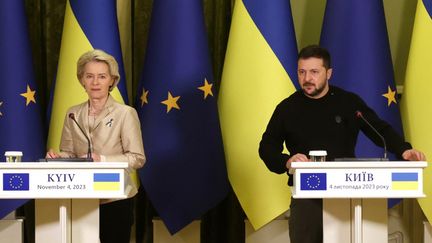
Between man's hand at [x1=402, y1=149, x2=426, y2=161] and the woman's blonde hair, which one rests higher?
the woman's blonde hair

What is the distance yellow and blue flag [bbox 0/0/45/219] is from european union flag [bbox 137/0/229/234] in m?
0.67

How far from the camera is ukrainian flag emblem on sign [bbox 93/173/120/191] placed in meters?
3.14

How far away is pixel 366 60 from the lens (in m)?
4.71

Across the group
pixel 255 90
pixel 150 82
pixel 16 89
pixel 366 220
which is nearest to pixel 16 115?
pixel 16 89

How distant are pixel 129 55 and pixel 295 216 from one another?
2.13m

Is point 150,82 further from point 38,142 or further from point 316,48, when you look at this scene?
point 316,48

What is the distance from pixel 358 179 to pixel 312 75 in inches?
29.2

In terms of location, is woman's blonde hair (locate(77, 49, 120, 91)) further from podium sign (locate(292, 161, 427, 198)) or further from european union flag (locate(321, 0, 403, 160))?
european union flag (locate(321, 0, 403, 160))

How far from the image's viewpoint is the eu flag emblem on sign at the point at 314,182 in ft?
10.2

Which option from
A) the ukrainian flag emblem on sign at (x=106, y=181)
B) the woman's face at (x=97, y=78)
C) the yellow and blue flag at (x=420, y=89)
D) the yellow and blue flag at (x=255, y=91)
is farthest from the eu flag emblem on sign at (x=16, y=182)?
the yellow and blue flag at (x=420, y=89)

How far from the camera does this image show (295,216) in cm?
353

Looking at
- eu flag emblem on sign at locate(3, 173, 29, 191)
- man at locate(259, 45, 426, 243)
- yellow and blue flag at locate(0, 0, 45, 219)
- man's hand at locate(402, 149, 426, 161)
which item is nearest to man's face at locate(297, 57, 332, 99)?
man at locate(259, 45, 426, 243)

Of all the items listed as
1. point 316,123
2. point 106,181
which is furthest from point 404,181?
point 106,181

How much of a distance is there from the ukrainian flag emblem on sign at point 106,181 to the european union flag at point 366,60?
78.0 inches
